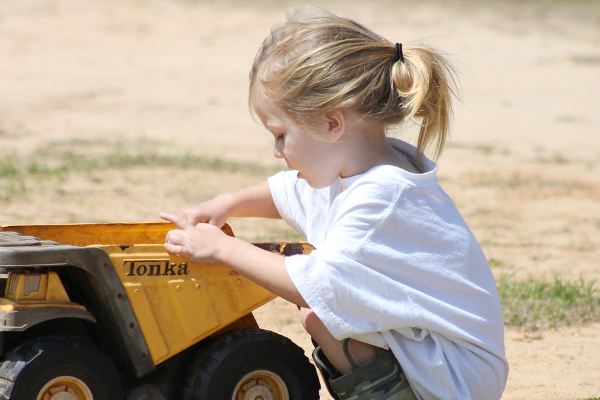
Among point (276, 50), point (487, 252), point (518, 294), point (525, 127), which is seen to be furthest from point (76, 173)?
point (525, 127)

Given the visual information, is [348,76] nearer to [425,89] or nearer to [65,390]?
[425,89]

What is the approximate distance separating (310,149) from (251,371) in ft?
1.96

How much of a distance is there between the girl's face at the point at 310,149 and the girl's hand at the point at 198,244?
278 millimetres

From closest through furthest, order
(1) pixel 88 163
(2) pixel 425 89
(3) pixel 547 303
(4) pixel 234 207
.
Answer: (2) pixel 425 89
(4) pixel 234 207
(3) pixel 547 303
(1) pixel 88 163

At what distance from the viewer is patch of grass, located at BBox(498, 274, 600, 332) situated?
12.9ft

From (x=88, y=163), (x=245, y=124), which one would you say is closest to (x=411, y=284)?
(x=88, y=163)

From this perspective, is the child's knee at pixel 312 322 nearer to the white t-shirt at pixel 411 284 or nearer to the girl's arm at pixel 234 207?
the white t-shirt at pixel 411 284

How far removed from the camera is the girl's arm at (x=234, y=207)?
2.78m

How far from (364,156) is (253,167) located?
4842 millimetres

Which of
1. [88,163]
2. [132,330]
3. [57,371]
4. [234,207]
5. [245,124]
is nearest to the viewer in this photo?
[57,371]

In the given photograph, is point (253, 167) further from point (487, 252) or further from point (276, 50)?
point (276, 50)

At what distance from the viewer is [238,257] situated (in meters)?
2.33

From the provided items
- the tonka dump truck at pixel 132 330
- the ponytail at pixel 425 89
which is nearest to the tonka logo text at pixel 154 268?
the tonka dump truck at pixel 132 330

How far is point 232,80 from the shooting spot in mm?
11805
